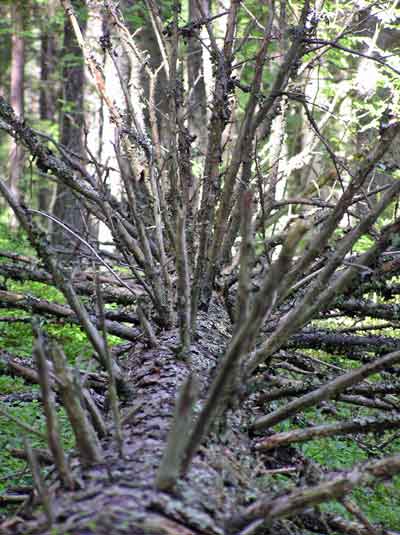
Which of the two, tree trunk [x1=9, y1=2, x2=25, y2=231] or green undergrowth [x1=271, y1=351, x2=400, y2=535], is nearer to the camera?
green undergrowth [x1=271, y1=351, x2=400, y2=535]

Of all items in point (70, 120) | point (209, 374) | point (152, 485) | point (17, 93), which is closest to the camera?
point (152, 485)

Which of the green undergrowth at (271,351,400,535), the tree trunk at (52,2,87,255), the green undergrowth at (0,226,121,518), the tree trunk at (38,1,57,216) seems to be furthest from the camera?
the tree trunk at (38,1,57,216)

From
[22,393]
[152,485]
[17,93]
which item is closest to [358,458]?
[22,393]

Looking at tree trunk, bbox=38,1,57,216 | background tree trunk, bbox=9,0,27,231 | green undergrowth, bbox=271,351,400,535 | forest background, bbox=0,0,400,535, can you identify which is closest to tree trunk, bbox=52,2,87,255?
background tree trunk, bbox=9,0,27,231

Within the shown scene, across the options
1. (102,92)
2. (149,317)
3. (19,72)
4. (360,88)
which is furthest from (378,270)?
(19,72)

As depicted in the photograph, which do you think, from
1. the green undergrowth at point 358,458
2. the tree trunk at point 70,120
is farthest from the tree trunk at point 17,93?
the green undergrowth at point 358,458

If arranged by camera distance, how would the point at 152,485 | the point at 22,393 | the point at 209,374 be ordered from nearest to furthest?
the point at 152,485 < the point at 209,374 < the point at 22,393

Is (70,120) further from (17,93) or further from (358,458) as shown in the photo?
(358,458)

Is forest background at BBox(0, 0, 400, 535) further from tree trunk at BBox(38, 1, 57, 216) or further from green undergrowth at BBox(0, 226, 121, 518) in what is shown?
tree trunk at BBox(38, 1, 57, 216)

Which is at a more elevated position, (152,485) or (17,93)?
(17,93)

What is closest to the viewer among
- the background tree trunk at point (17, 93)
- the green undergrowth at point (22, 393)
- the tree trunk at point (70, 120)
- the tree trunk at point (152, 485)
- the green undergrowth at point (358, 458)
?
the tree trunk at point (152, 485)

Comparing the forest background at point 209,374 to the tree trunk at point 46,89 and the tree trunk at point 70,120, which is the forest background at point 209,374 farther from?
the tree trunk at point 46,89

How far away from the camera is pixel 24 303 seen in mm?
3359

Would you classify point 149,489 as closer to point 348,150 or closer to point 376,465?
point 376,465
